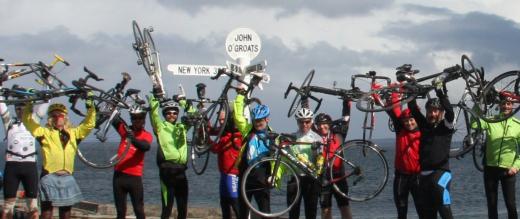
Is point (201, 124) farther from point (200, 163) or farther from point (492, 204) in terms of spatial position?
point (492, 204)

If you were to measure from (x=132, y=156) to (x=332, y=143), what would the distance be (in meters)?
2.65

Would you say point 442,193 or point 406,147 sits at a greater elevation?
point 406,147

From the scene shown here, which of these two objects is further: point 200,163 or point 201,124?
point 200,163

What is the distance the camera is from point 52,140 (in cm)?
987

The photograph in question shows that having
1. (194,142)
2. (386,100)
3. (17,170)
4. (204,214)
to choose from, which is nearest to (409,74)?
(386,100)

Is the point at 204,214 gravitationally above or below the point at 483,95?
below

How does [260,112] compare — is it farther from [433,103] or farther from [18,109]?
[18,109]

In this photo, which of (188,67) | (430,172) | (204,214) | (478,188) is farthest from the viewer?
(478,188)

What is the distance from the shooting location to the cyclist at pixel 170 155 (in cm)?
1077

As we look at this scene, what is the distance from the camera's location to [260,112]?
399 inches

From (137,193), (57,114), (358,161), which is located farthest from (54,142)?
(358,161)

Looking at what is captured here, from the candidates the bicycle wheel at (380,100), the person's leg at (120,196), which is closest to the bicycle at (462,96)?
the bicycle wheel at (380,100)

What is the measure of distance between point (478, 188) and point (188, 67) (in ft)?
174

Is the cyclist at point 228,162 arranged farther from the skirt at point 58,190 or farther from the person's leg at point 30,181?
the person's leg at point 30,181
